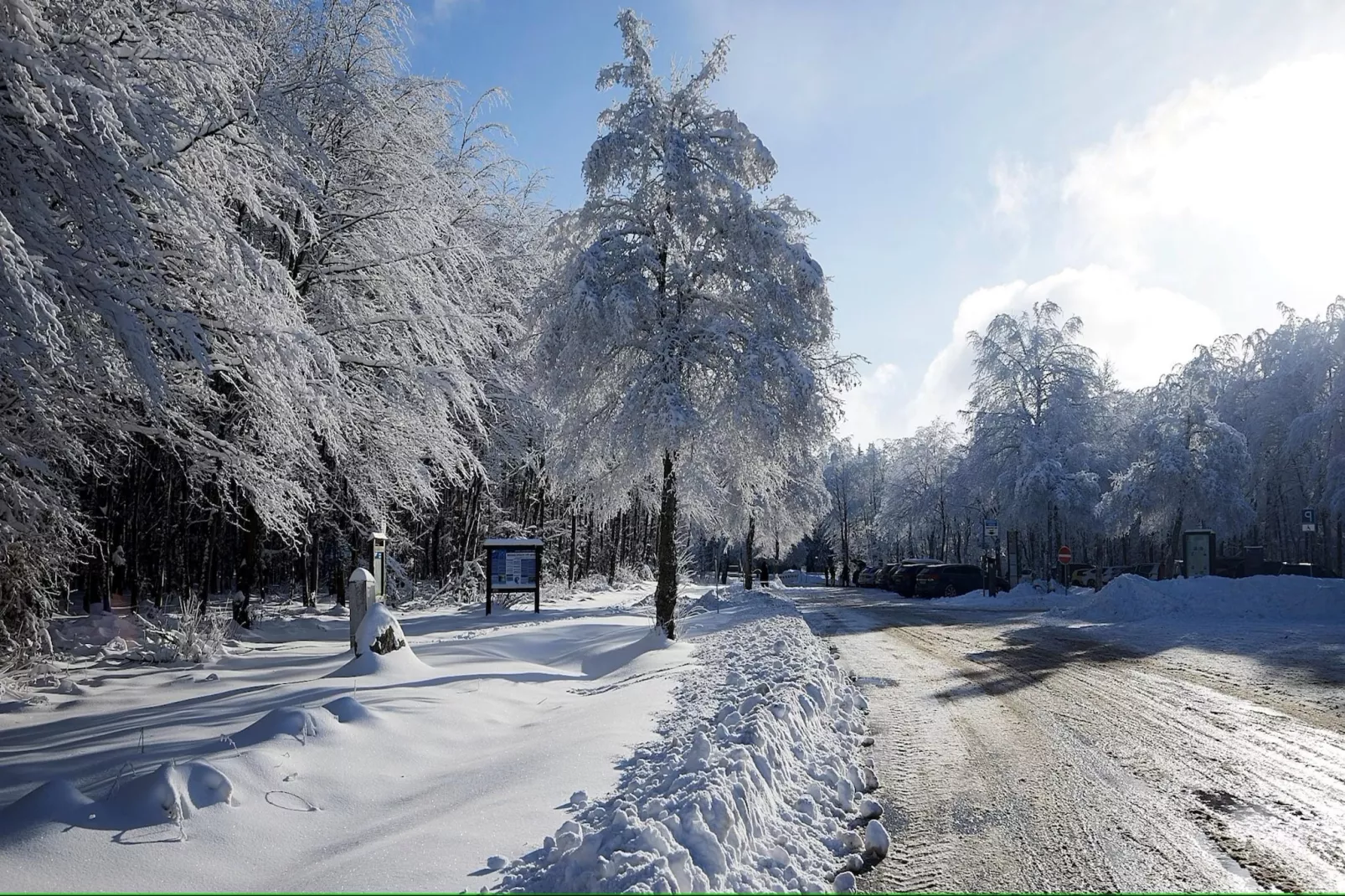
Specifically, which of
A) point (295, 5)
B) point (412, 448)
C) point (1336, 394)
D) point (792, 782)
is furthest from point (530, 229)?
point (1336, 394)

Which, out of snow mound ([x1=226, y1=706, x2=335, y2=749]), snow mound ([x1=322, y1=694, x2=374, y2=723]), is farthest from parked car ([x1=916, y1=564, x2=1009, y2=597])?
snow mound ([x1=226, y1=706, x2=335, y2=749])

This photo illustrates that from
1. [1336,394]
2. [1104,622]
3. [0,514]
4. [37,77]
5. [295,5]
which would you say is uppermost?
[295,5]

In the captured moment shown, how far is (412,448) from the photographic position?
43.7 ft

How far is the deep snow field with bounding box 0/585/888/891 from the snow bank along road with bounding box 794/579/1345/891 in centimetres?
47

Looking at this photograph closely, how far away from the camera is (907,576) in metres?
35.9

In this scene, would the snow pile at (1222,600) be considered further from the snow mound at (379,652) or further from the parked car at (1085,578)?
the snow mound at (379,652)

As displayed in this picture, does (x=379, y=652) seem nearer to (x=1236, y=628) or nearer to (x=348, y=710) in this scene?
(x=348, y=710)

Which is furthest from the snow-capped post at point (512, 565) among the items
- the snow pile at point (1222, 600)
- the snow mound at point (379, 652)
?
the snow pile at point (1222, 600)

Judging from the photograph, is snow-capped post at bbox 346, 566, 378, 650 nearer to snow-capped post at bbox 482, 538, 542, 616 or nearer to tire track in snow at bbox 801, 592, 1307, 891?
tire track in snow at bbox 801, 592, 1307, 891

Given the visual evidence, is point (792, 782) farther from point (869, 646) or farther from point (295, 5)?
point (295, 5)

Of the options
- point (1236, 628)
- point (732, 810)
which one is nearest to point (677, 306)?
point (732, 810)

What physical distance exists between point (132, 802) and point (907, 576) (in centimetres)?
3473

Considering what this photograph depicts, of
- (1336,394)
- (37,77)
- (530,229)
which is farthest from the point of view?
(1336,394)

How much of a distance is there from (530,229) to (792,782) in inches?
827
